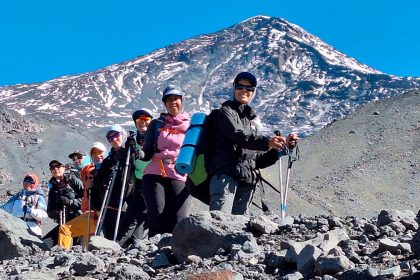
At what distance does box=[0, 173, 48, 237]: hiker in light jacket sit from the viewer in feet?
28.0

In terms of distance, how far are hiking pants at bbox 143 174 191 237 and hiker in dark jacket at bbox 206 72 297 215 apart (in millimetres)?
787

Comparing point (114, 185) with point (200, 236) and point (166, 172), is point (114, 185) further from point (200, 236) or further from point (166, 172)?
point (200, 236)

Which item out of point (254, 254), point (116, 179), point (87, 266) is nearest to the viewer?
point (254, 254)

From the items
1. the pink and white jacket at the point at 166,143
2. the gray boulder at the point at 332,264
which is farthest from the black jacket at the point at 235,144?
the gray boulder at the point at 332,264

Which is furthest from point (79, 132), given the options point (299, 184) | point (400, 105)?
point (299, 184)

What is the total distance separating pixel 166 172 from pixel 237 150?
40.5 inches

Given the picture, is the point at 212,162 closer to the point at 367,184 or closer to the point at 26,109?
the point at 367,184

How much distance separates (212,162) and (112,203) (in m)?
2.01

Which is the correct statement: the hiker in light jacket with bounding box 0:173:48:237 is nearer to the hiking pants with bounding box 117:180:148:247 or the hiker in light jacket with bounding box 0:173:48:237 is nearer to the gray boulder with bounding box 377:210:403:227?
the hiking pants with bounding box 117:180:148:247

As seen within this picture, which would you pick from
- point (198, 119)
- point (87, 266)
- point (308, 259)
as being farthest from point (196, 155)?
point (308, 259)

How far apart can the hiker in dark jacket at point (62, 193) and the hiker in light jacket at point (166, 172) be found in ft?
6.58

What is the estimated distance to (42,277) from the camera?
4195mm

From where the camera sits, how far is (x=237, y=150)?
5.91m

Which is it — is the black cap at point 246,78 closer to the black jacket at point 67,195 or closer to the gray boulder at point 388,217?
the gray boulder at point 388,217
